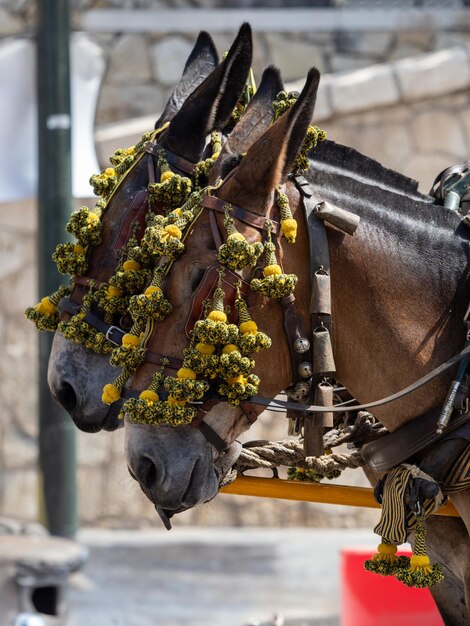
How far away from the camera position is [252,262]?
2.48m

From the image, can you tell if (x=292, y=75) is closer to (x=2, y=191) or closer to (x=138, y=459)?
(x=2, y=191)

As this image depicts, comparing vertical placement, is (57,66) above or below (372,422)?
above

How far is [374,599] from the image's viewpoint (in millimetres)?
3738

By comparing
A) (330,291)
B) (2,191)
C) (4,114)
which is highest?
(4,114)

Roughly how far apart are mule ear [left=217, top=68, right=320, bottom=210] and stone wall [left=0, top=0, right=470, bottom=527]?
4222mm

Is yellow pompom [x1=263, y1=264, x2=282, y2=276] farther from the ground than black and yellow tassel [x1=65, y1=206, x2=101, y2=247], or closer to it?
closer to it

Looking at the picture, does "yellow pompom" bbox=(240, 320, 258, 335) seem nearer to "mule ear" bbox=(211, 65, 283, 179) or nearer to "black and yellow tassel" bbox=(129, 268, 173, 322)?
"black and yellow tassel" bbox=(129, 268, 173, 322)

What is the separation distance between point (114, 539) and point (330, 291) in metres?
4.49

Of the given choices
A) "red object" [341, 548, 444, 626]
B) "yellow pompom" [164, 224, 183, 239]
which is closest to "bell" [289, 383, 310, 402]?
"yellow pompom" [164, 224, 183, 239]

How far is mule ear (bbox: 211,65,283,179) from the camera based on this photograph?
106 inches

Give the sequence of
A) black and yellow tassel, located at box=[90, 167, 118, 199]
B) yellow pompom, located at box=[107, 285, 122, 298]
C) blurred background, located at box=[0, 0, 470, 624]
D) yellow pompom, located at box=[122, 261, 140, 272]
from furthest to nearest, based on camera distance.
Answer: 1. blurred background, located at box=[0, 0, 470, 624]
2. black and yellow tassel, located at box=[90, 167, 118, 199]
3. yellow pompom, located at box=[107, 285, 122, 298]
4. yellow pompom, located at box=[122, 261, 140, 272]

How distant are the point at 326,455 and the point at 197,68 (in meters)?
1.32

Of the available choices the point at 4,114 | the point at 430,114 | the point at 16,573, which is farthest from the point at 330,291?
the point at 430,114

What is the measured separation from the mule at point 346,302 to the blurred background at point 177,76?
156 inches
